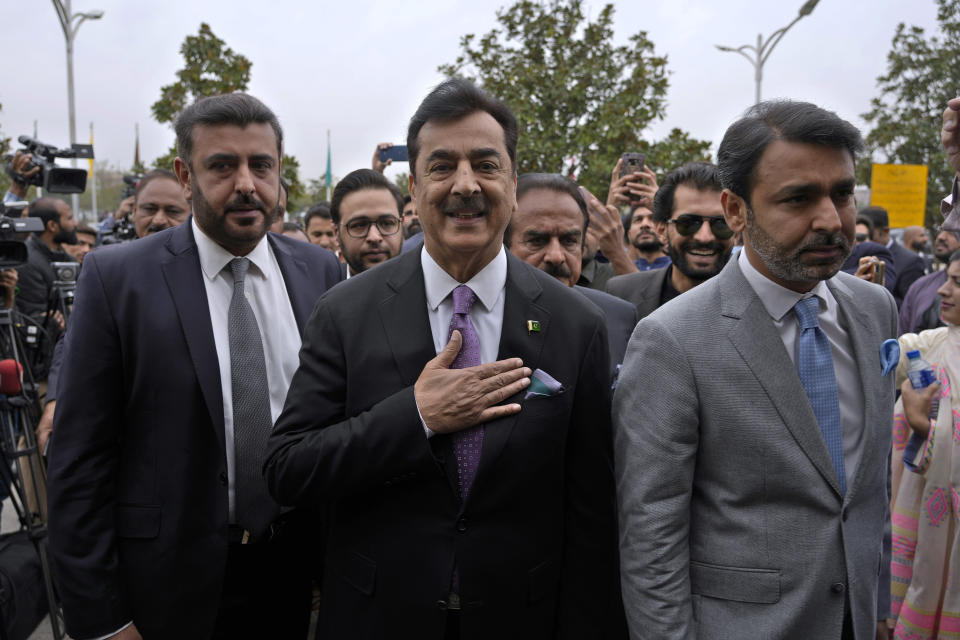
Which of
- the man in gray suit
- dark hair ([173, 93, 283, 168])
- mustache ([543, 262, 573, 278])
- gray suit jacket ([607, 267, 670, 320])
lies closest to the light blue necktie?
the man in gray suit

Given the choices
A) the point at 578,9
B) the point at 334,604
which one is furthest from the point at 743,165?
A: the point at 578,9

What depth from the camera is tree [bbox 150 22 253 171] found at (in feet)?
34.1

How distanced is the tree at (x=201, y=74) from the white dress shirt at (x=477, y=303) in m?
9.57

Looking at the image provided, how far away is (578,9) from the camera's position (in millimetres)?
10938

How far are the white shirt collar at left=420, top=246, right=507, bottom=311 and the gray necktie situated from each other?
2.26 feet

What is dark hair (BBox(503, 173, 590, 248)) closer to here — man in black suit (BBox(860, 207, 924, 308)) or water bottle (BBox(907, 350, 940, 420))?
water bottle (BBox(907, 350, 940, 420))

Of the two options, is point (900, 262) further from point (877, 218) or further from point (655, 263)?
point (655, 263)

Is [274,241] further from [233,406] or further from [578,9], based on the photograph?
[578,9]

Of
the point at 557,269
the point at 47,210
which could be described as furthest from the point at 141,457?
the point at 47,210

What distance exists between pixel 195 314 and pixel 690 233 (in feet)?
7.25

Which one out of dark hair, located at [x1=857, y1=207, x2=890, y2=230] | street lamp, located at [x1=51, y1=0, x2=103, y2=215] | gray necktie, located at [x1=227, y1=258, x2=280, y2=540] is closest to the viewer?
gray necktie, located at [x1=227, y1=258, x2=280, y2=540]

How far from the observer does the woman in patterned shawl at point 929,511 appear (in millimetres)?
3461

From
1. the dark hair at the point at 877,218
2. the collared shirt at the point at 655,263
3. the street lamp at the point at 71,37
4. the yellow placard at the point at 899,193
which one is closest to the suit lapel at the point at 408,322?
the collared shirt at the point at 655,263

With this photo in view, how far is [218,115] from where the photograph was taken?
2424mm
